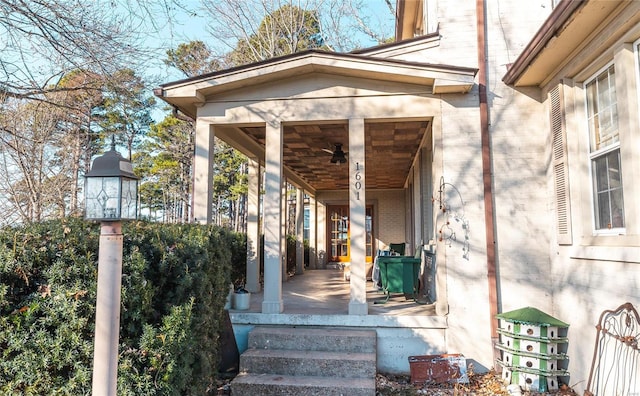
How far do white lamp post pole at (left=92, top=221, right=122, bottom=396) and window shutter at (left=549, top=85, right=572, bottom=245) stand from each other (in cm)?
408

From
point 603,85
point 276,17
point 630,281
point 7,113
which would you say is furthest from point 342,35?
point 630,281

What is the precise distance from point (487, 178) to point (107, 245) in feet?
13.7

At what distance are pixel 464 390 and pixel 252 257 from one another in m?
4.22

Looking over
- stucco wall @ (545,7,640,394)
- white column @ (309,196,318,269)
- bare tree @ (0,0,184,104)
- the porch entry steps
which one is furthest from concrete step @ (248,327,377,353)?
white column @ (309,196,318,269)

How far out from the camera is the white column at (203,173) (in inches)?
205

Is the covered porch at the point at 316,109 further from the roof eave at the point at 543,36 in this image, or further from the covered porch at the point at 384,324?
the roof eave at the point at 543,36

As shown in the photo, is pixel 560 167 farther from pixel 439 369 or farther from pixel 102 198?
pixel 102 198

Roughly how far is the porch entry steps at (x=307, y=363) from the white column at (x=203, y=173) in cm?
171

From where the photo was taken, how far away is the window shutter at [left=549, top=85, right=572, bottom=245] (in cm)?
399

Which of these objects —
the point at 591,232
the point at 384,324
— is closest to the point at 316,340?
the point at 384,324

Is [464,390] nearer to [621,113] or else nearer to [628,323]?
[628,323]

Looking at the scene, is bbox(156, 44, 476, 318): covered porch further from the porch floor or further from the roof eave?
the roof eave

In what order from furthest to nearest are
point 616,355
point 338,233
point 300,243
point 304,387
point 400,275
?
1. point 338,233
2. point 300,243
3. point 400,275
4. point 304,387
5. point 616,355

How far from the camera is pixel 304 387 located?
383 cm
